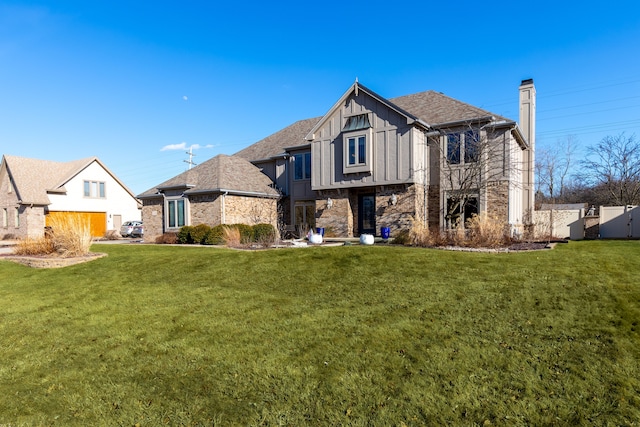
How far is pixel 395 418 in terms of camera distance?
10.1 ft

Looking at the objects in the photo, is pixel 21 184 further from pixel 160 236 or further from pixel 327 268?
pixel 327 268

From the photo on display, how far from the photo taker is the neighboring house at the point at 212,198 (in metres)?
20.0

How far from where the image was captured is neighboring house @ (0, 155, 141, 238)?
2868 cm

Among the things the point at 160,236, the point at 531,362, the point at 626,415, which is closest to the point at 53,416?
the point at 531,362

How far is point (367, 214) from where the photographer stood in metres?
19.5

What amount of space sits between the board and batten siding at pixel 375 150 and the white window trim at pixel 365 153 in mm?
118

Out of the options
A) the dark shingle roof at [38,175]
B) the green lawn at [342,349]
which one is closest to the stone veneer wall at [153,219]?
the dark shingle roof at [38,175]

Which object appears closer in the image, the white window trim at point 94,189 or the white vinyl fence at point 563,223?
the white vinyl fence at point 563,223

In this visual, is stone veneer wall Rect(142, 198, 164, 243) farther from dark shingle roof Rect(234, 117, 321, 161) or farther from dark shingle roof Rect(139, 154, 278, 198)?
dark shingle roof Rect(234, 117, 321, 161)

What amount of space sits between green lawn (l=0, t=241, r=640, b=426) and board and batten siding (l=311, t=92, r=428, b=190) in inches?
399

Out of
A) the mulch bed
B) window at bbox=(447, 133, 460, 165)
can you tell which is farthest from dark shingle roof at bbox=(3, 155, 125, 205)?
window at bbox=(447, 133, 460, 165)

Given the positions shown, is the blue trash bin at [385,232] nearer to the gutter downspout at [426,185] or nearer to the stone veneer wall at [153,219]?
the gutter downspout at [426,185]

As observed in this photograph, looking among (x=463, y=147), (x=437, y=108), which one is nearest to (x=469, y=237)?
(x=463, y=147)

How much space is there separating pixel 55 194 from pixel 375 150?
93.0 feet
